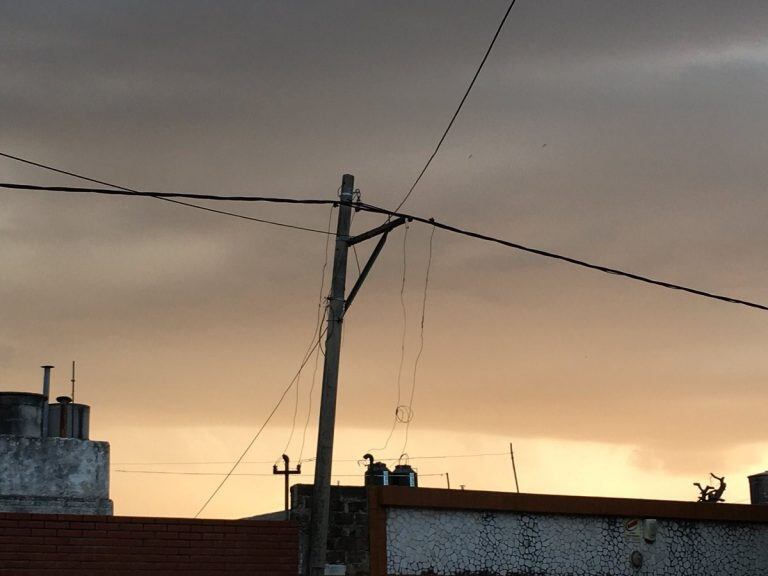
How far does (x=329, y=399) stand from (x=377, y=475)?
3.94 meters

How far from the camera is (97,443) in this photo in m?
26.8

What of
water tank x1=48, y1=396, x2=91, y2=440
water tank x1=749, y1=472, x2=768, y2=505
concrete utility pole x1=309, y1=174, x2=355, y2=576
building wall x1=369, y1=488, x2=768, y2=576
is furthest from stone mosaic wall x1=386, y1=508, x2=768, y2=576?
water tank x1=48, y1=396, x2=91, y2=440

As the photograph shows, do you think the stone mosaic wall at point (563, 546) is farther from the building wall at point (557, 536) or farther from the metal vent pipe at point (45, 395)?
the metal vent pipe at point (45, 395)

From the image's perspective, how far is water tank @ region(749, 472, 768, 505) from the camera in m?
25.6

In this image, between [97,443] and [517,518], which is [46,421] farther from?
[517,518]

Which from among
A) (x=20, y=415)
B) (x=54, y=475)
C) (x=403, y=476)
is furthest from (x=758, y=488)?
(x=20, y=415)

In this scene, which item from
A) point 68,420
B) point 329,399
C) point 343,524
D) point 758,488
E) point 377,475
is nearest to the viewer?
point 329,399

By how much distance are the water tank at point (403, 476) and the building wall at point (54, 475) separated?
8820mm

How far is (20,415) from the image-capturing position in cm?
2642

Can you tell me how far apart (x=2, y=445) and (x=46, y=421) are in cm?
165

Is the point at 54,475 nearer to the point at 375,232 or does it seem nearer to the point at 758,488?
the point at 375,232

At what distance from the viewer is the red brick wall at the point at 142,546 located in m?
16.2

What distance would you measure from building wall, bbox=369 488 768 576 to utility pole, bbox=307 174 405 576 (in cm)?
228

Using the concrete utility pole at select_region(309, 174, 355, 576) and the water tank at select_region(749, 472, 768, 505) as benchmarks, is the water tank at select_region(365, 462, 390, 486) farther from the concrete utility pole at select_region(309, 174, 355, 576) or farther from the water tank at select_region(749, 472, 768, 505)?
the water tank at select_region(749, 472, 768, 505)
